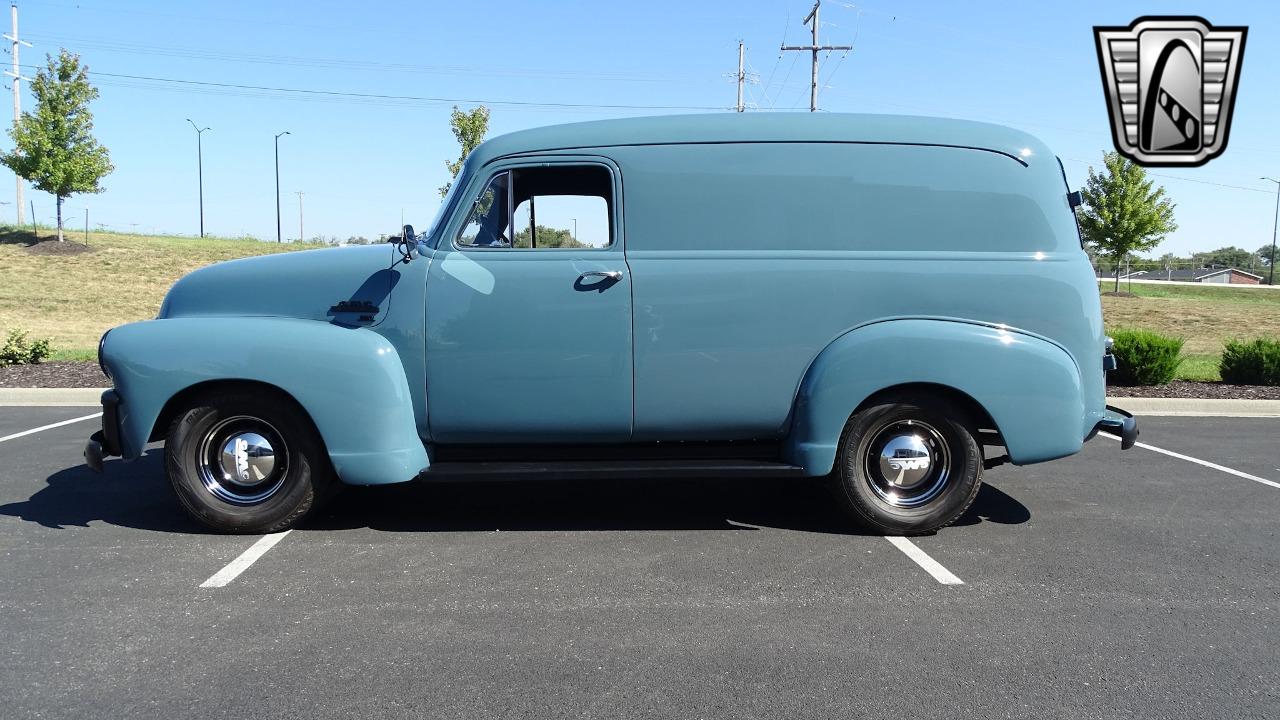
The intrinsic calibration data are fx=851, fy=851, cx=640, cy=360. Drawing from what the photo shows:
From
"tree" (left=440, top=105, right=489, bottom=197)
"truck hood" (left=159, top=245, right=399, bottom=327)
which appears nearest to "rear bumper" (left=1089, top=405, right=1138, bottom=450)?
"truck hood" (left=159, top=245, right=399, bottom=327)

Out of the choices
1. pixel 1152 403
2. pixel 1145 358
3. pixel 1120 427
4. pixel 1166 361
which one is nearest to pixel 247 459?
pixel 1120 427

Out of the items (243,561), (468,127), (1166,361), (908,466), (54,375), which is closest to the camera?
(243,561)

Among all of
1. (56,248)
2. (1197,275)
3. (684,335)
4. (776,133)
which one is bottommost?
(684,335)

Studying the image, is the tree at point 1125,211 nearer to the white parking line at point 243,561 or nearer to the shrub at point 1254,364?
the shrub at point 1254,364

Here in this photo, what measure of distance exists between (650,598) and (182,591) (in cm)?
212

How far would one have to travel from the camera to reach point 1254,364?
11000mm

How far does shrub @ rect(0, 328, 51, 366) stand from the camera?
1203 centimetres

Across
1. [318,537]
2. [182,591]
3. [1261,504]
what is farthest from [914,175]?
[182,591]

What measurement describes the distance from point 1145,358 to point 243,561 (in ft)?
34.9

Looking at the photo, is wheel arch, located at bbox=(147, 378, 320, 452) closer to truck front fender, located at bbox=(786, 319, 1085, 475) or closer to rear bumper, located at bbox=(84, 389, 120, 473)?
rear bumper, located at bbox=(84, 389, 120, 473)

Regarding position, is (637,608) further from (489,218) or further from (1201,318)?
(1201,318)

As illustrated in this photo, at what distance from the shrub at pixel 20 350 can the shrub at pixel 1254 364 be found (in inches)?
645

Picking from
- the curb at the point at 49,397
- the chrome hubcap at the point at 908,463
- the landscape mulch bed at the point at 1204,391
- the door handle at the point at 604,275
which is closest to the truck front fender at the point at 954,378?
the chrome hubcap at the point at 908,463

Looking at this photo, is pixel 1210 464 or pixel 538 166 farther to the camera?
pixel 1210 464
